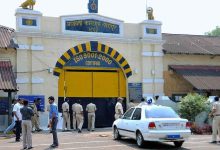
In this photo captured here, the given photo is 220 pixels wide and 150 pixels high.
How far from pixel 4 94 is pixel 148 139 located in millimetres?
9901

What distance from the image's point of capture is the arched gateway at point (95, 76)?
71.4 ft

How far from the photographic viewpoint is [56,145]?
45.4ft

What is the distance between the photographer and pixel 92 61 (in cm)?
2233

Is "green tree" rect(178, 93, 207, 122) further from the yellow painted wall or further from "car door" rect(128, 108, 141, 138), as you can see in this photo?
"car door" rect(128, 108, 141, 138)

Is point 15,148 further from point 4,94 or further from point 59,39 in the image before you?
point 59,39

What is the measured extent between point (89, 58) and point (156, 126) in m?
10.1

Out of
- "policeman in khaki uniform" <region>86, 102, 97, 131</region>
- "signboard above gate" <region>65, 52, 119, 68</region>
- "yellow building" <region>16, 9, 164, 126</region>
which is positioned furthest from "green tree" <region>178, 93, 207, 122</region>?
"signboard above gate" <region>65, 52, 119, 68</region>

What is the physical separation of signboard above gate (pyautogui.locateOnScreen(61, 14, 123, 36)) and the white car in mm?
8700

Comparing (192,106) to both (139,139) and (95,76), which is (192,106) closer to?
(95,76)

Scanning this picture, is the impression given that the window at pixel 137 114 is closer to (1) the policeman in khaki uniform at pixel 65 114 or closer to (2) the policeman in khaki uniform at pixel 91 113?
(2) the policeman in khaki uniform at pixel 91 113

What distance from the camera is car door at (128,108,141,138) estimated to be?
13.8 metres

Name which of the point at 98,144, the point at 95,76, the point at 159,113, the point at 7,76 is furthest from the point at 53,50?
the point at 159,113

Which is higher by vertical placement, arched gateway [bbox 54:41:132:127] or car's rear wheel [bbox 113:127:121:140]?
arched gateway [bbox 54:41:132:127]

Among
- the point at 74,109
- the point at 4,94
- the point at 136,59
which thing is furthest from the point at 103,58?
the point at 4,94
